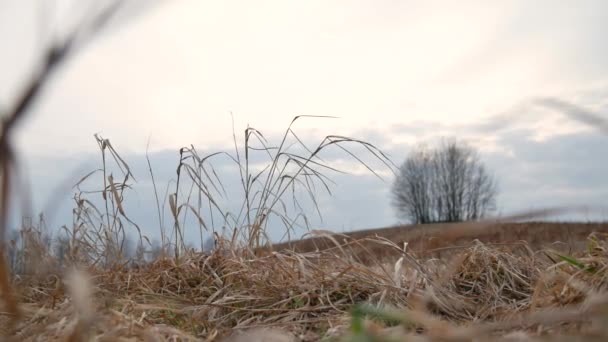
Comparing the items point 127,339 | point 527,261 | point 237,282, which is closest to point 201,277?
point 237,282

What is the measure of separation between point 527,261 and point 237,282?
3.66 ft

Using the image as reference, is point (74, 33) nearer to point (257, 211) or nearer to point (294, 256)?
point (294, 256)

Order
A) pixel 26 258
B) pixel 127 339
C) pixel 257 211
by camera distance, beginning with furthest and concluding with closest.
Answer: pixel 26 258 → pixel 257 211 → pixel 127 339

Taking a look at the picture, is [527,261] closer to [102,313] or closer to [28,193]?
[102,313]

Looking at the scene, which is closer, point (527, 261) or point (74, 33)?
point (74, 33)

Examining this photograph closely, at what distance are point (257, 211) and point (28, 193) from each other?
2000 mm

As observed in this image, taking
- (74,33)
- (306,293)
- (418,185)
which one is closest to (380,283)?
(306,293)

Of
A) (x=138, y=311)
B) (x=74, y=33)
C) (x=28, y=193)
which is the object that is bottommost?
(x=138, y=311)

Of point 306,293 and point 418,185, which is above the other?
point 418,185

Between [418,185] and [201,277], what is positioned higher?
[418,185]

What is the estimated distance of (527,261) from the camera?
2.35 metres

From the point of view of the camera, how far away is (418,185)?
31.8 m

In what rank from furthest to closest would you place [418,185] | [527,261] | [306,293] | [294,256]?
[418,185] < [527,261] < [294,256] < [306,293]

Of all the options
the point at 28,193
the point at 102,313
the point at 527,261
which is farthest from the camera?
the point at 527,261
